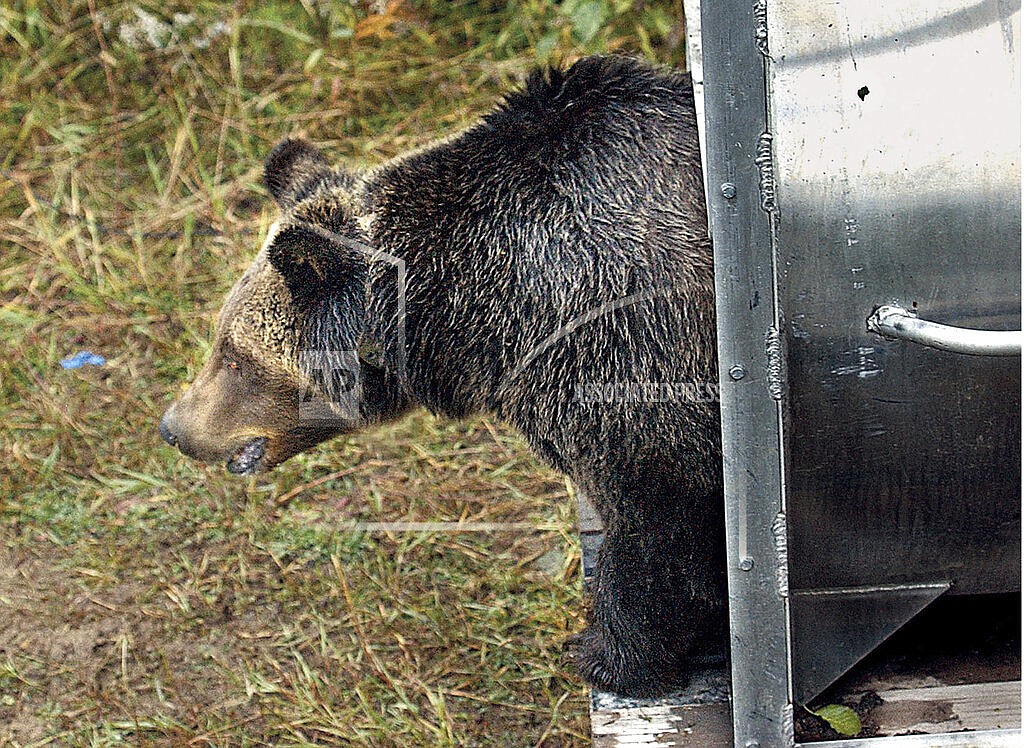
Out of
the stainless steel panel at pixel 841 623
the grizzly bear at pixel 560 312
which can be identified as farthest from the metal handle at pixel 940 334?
the stainless steel panel at pixel 841 623

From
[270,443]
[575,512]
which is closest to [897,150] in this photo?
[270,443]

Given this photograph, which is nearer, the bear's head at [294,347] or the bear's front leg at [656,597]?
the bear's front leg at [656,597]

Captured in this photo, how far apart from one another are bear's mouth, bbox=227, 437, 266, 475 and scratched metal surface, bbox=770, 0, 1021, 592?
148 cm

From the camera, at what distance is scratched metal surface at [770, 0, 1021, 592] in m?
2.16

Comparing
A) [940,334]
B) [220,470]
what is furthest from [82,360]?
[940,334]

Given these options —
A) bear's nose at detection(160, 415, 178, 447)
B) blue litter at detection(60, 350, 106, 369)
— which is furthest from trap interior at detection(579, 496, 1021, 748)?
blue litter at detection(60, 350, 106, 369)

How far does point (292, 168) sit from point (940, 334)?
1.89m

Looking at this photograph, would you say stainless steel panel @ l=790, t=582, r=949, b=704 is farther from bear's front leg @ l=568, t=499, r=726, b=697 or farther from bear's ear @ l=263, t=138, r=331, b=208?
bear's ear @ l=263, t=138, r=331, b=208

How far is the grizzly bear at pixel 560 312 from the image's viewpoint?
8.90 feet

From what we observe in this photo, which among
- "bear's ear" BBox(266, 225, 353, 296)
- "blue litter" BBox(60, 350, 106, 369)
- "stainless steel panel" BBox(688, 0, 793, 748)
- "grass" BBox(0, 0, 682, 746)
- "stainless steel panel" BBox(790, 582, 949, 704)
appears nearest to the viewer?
"stainless steel panel" BBox(688, 0, 793, 748)

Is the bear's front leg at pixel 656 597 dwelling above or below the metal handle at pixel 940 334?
below

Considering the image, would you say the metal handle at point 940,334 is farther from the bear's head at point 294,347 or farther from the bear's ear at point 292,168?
the bear's ear at point 292,168

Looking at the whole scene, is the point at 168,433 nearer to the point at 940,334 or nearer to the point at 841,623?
the point at 841,623

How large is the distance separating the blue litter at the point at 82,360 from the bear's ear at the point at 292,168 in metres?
2.15
